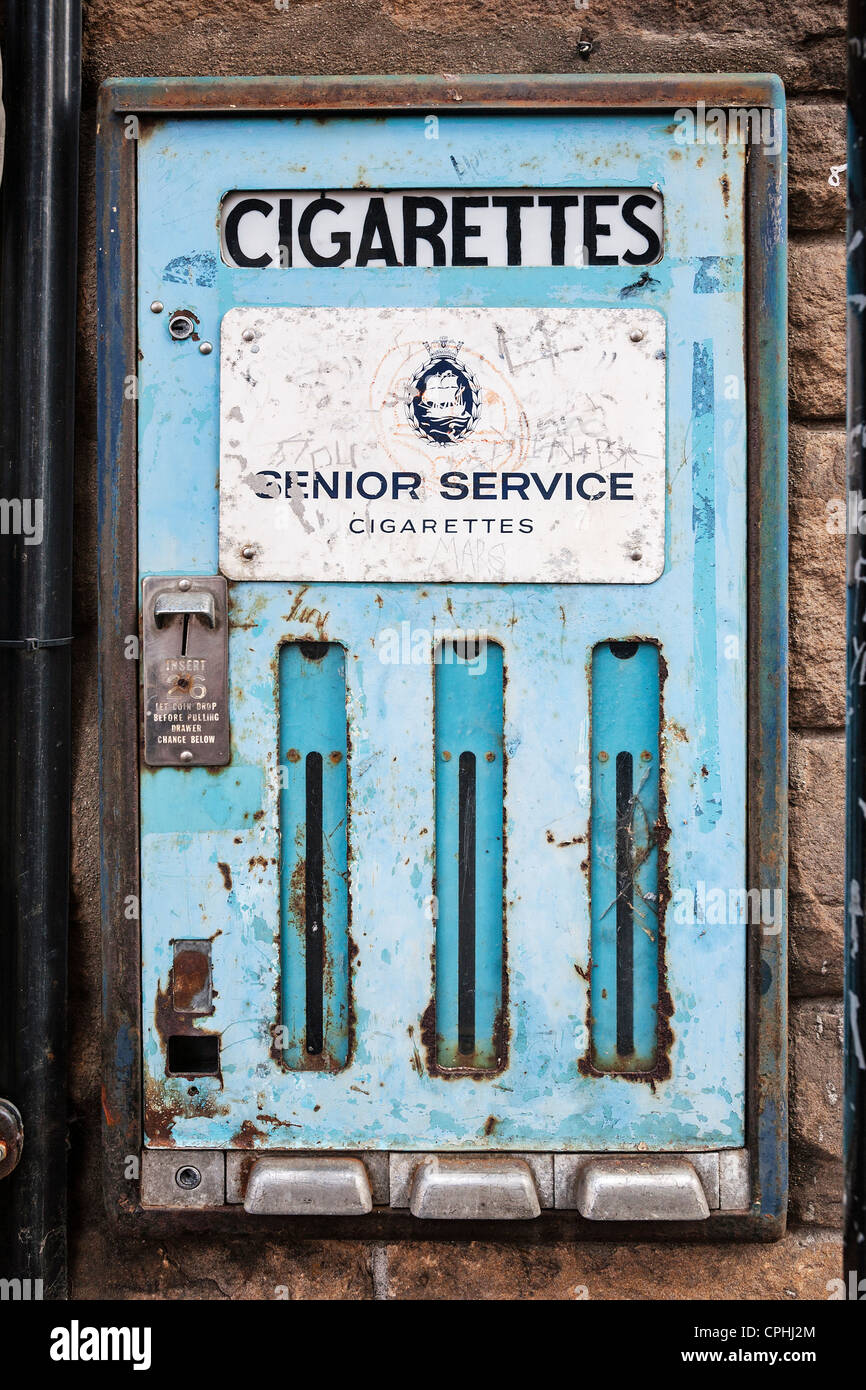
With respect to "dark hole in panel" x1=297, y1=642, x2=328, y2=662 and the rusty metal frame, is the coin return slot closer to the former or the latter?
the rusty metal frame

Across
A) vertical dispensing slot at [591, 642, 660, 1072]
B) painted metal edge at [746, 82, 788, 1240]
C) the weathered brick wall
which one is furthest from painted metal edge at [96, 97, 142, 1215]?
painted metal edge at [746, 82, 788, 1240]

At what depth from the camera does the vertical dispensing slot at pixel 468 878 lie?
4.50 ft

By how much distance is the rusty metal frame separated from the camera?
4.34ft

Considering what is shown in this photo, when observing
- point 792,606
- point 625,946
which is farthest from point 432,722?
point 792,606

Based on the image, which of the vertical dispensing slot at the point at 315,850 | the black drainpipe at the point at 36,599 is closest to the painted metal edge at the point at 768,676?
the vertical dispensing slot at the point at 315,850

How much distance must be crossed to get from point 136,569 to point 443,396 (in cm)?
53

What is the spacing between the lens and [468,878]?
1378 mm

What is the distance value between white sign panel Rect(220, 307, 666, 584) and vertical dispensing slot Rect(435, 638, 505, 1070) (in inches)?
9.1

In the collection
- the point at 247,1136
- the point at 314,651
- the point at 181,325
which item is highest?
the point at 181,325

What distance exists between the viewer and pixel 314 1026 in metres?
1.38

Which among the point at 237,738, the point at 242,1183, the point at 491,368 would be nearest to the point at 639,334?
the point at 491,368

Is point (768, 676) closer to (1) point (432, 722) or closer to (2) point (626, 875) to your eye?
(2) point (626, 875)

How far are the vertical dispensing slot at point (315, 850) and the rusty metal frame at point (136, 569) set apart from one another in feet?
0.76

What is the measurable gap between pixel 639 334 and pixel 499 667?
530 millimetres
